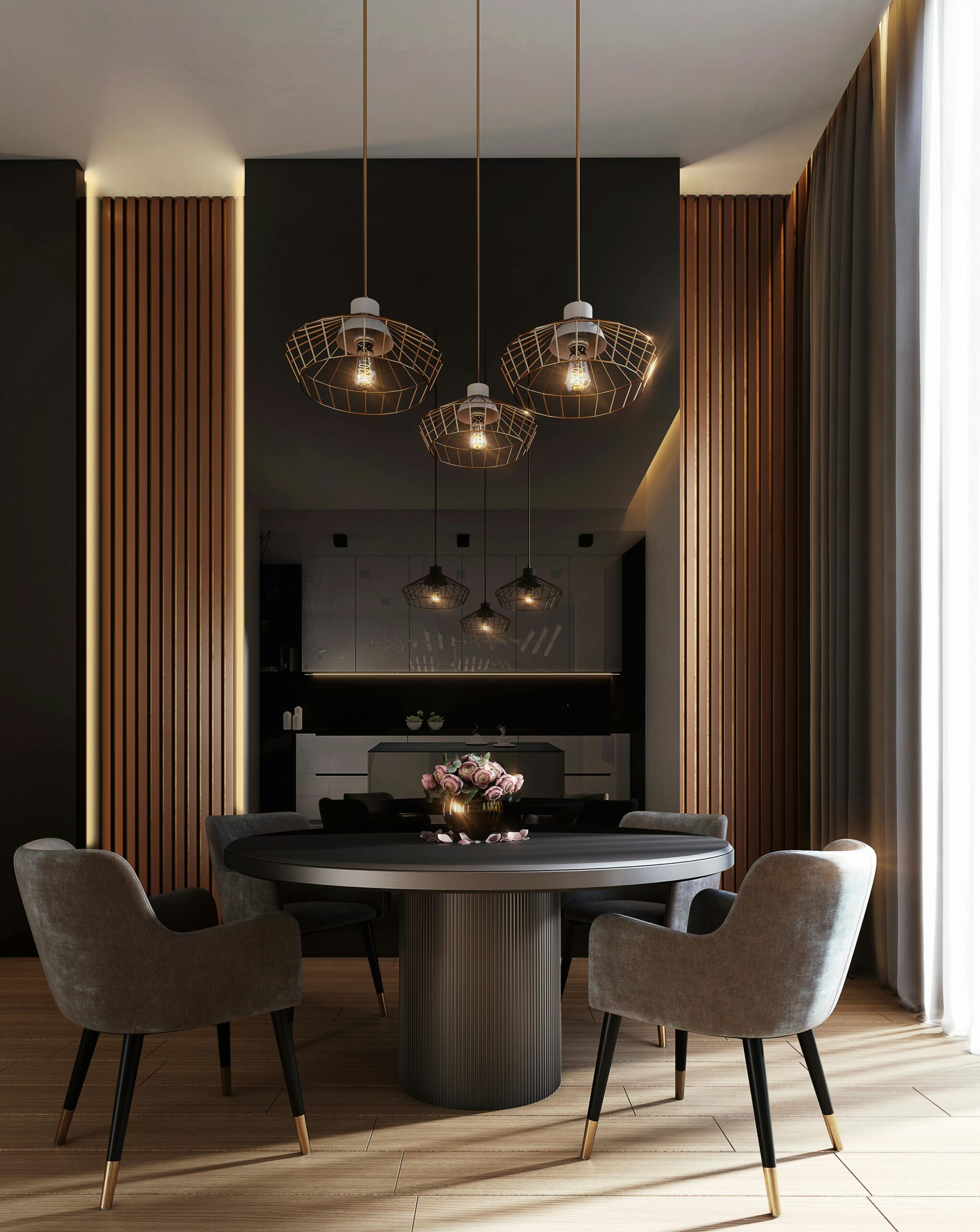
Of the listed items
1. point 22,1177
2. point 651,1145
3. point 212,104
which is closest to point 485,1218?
point 651,1145

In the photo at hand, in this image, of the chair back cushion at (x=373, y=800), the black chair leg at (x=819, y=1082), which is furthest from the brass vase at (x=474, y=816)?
the chair back cushion at (x=373, y=800)

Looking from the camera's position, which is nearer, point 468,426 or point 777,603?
point 468,426

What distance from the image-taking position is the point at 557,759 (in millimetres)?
4871

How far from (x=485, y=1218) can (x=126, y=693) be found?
136 inches

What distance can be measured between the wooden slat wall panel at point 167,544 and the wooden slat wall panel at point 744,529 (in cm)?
245

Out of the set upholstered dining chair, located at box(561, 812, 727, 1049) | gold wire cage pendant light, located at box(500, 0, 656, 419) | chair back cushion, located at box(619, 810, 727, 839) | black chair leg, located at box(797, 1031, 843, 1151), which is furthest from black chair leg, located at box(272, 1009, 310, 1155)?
gold wire cage pendant light, located at box(500, 0, 656, 419)

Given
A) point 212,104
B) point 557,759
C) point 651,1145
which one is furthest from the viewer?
point 557,759

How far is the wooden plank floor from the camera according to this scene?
2.34 m

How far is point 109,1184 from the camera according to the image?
236 cm

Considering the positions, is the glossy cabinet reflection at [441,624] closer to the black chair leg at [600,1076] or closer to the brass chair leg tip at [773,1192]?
the black chair leg at [600,1076]

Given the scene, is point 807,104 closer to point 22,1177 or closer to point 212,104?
point 212,104

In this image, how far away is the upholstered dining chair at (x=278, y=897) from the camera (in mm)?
3453

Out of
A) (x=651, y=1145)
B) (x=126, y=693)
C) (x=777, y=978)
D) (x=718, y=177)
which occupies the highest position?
(x=718, y=177)

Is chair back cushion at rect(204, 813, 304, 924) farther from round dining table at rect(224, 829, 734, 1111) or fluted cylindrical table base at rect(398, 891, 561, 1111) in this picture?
fluted cylindrical table base at rect(398, 891, 561, 1111)
